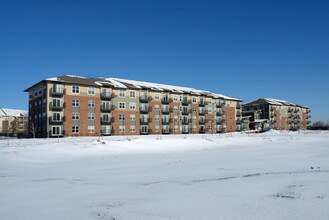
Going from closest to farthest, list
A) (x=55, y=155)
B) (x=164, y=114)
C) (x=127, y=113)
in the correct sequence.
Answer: (x=55, y=155)
(x=127, y=113)
(x=164, y=114)

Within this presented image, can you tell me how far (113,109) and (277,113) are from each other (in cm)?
8026

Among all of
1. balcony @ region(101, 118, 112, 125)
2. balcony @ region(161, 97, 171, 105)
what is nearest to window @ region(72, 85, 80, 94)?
balcony @ region(101, 118, 112, 125)

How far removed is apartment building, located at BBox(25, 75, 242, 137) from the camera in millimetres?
53594

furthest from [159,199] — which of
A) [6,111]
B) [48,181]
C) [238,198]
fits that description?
[6,111]

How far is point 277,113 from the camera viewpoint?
117 meters

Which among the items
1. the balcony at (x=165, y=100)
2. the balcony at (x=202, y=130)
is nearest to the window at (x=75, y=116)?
the balcony at (x=165, y=100)

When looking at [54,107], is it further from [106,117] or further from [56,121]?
[106,117]

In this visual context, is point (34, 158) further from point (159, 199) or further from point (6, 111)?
point (6, 111)

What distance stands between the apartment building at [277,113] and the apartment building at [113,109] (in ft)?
119

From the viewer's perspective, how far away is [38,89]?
57.2 m

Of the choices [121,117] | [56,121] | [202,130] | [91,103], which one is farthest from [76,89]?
[202,130]

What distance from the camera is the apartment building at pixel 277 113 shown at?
4452 inches

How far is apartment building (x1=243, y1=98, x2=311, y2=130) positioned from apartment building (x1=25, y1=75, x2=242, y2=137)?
119 ft

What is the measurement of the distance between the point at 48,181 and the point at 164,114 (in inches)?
2207
